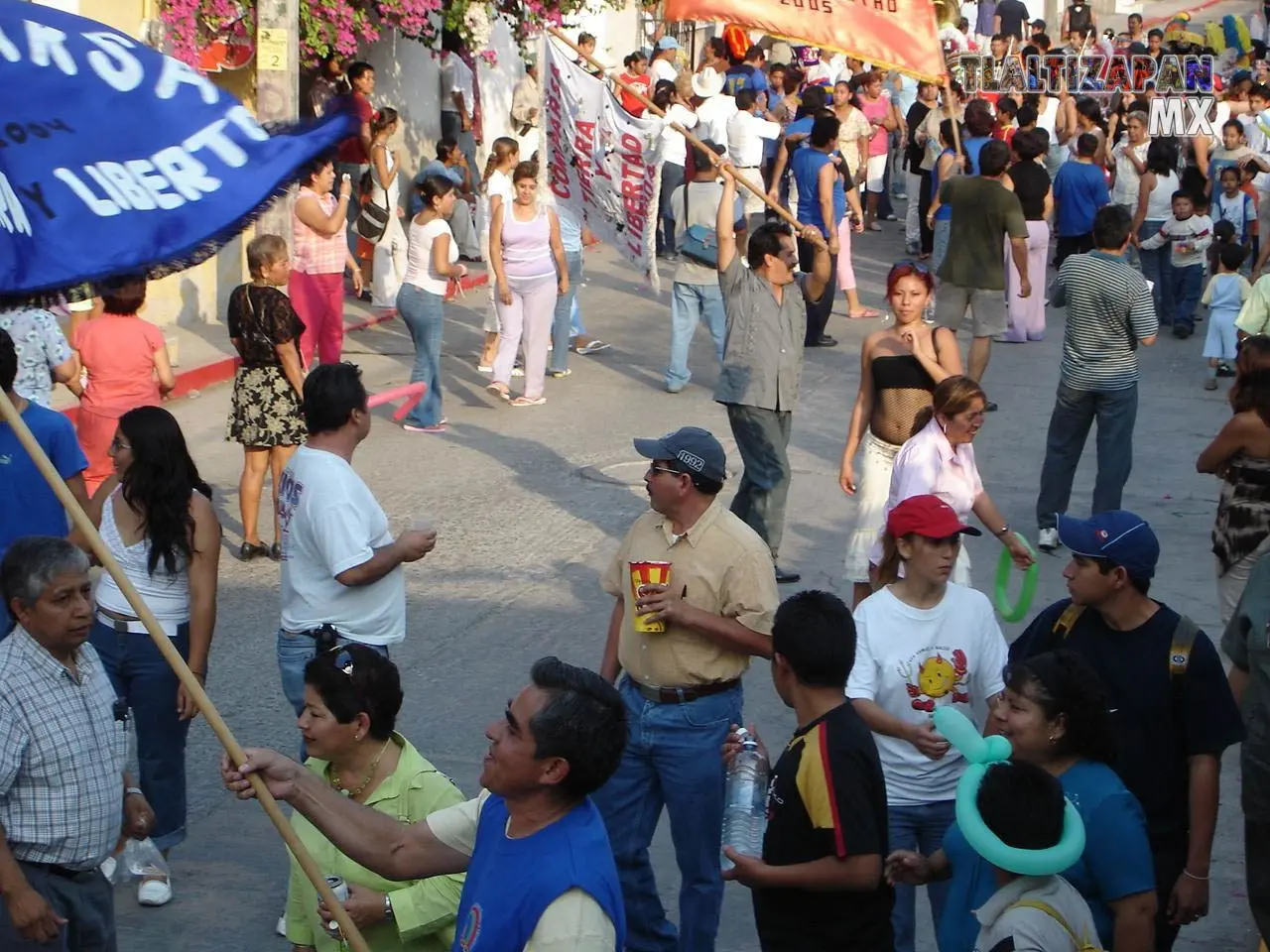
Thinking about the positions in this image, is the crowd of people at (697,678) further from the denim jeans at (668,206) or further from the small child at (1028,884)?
the denim jeans at (668,206)

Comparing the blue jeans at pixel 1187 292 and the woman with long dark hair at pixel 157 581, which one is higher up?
the woman with long dark hair at pixel 157 581

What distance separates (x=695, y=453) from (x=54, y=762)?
2152 mm

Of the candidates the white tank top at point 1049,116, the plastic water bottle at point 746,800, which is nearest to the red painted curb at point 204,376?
the plastic water bottle at point 746,800

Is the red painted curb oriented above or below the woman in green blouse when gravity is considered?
below

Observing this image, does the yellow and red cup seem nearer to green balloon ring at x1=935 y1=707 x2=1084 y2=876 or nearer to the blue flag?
green balloon ring at x1=935 y1=707 x2=1084 y2=876

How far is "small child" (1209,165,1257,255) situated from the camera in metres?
17.7

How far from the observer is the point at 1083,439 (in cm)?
1008

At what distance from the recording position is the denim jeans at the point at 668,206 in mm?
20859

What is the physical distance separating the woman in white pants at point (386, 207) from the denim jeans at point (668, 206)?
4465 mm

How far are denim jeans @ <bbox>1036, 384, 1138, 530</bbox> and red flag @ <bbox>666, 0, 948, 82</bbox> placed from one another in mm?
2394

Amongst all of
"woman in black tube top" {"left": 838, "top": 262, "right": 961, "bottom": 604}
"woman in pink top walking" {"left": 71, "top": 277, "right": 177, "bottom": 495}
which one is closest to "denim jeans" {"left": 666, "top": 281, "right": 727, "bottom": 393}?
"woman in black tube top" {"left": 838, "top": 262, "right": 961, "bottom": 604}

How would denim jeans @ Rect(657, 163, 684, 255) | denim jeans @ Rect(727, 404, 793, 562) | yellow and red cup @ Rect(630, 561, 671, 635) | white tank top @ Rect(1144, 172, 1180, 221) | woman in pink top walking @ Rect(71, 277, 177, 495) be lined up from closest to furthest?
yellow and red cup @ Rect(630, 561, 671, 635), woman in pink top walking @ Rect(71, 277, 177, 495), denim jeans @ Rect(727, 404, 793, 562), white tank top @ Rect(1144, 172, 1180, 221), denim jeans @ Rect(657, 163, 684, 255)

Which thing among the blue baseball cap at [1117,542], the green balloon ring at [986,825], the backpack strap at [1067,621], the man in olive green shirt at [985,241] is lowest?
the man in olive green shirt at [985,241]

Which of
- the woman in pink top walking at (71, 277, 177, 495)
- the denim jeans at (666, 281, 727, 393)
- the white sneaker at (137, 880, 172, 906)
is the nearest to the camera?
the white sneaker at (137, 880, 172, 906)
